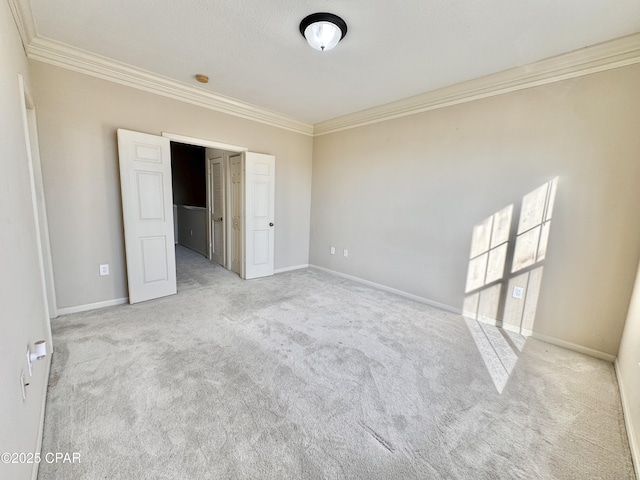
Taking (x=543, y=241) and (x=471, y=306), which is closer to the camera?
A: (x=543, y=241)

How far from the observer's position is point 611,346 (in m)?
2.32

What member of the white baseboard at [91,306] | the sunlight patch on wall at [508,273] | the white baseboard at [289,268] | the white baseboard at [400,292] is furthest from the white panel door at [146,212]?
the sunlight patch on wall at [508,273]

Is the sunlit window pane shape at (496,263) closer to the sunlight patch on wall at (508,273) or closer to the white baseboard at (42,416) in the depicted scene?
the sunlight patch on wall at (508,273)

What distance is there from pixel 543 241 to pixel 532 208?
338 millimetres

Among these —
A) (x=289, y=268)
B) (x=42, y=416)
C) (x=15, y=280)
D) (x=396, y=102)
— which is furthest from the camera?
(x=289, y=268)

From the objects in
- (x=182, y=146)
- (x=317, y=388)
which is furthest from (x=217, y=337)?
(x=182, y=146)

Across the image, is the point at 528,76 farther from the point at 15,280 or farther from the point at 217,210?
the point at 217,210

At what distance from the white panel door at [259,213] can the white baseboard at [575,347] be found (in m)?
3.60

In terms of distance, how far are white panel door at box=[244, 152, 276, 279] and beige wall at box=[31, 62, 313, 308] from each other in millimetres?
893

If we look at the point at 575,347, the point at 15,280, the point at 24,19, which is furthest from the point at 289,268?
the point at 24,19

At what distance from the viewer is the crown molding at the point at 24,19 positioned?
1800mm

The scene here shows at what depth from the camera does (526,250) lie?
8.73 feet

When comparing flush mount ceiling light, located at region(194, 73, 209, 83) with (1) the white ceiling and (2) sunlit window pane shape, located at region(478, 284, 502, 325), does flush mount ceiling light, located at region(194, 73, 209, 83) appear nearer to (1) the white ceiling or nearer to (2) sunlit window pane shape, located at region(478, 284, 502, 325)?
(1) the white ceiling

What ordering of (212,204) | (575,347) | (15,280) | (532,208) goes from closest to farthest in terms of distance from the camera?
1. (15,280)
2. (575,347)
3. (532,208)
4. (212,204)
